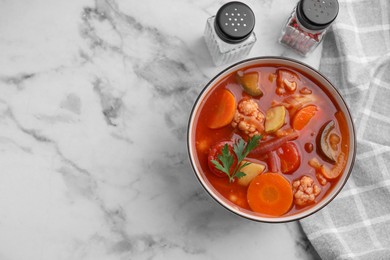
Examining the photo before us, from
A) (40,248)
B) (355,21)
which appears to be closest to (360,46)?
(355,21)

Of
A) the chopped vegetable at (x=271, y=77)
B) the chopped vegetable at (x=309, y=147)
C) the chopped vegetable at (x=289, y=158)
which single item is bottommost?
the chopped vegetable at (x=289, y=158)

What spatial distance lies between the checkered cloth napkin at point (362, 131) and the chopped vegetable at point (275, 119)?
0.89 ft

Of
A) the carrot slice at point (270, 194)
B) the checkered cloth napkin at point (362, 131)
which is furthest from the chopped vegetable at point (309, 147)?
the checkered cloth napkin at point (362, 131)

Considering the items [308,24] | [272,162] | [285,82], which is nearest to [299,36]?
[308,24]

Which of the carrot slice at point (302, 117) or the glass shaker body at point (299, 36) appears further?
the glass shaker body at point (299, 36)

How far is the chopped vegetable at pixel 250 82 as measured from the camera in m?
1.77

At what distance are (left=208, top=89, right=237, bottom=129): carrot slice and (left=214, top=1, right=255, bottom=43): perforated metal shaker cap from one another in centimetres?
16

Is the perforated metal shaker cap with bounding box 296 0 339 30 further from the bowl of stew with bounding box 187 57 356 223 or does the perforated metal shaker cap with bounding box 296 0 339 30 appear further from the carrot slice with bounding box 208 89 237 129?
the carrot slice with bounding box 208 89 237 129

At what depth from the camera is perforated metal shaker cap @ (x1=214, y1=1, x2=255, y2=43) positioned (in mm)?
1763

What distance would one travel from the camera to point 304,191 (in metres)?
1.72

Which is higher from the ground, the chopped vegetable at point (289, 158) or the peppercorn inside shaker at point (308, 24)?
the peppercorn inside shaker at point (308, 24)

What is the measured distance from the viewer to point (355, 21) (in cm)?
195

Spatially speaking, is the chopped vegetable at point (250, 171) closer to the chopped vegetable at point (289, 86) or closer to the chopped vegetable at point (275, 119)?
the chopped vegetable at point (275, 119)

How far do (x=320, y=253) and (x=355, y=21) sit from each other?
706 mm
